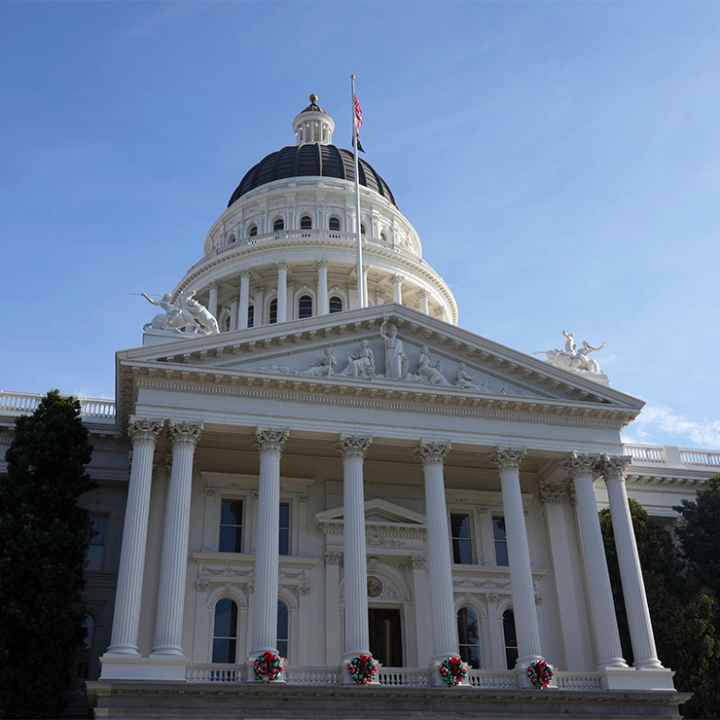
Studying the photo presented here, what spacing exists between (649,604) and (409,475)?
9386 millimetres

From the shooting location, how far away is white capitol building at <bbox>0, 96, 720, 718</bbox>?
2564cm

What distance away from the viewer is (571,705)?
1026 inches

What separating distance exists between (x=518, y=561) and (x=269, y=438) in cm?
875

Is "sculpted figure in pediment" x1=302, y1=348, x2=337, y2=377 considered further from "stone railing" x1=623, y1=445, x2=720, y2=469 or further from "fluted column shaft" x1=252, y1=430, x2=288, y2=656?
"stone railing" x1=623, y1=445, x2=720, y2=469

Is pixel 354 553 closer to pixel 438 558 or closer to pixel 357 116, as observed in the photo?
pixel 438 558

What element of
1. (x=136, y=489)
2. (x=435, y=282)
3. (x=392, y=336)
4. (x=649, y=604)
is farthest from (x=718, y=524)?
(x=435, y=282)

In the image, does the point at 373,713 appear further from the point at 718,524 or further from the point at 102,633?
the point at 718,524

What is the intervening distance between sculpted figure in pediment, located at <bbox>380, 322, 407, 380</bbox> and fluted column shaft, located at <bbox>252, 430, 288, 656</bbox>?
436cm

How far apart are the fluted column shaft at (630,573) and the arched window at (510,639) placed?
13.6 ft

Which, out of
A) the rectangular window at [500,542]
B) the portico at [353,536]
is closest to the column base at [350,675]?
the portico at [353,536]

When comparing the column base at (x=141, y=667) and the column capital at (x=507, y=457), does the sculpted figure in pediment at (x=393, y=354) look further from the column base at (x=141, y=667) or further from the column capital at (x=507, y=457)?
the column base at (x=141, y=667)

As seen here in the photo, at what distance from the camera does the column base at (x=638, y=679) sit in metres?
27.1

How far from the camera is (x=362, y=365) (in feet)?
98.9

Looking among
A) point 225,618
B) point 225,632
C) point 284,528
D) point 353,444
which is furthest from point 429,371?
point 225,632
